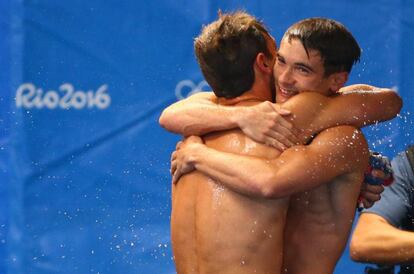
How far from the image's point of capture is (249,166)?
8.87 ft

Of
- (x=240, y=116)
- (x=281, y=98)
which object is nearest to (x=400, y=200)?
(x=281, y=98)

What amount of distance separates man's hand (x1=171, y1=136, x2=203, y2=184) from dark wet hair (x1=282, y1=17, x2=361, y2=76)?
44 centimetres

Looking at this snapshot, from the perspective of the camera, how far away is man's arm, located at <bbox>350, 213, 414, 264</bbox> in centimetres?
318

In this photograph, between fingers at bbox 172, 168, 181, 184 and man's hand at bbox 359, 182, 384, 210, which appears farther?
man's hand at bbox 359, 182, 384, 210

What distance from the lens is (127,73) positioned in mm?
4180

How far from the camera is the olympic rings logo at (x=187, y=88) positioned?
4145mm

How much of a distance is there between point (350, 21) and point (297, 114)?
147 centimetres

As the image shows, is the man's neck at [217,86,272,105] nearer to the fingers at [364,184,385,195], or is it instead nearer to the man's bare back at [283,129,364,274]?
the man's bare back at [283,129,364,274]

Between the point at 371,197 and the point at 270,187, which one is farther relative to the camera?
the point at 371,197

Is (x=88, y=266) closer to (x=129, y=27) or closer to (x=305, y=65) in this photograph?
(x=129, y=27)

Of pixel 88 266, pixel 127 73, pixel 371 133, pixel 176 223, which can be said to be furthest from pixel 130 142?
pixel 176 223

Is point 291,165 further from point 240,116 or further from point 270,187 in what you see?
point 240,116

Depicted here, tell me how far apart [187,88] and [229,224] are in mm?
1491

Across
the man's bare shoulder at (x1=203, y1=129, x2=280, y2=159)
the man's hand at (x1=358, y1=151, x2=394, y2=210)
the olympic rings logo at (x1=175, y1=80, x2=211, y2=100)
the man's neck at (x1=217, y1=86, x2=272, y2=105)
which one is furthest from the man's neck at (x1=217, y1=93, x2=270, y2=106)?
the olympic rings logo at (x1=175, y1=80, x2=211, y2=100)
